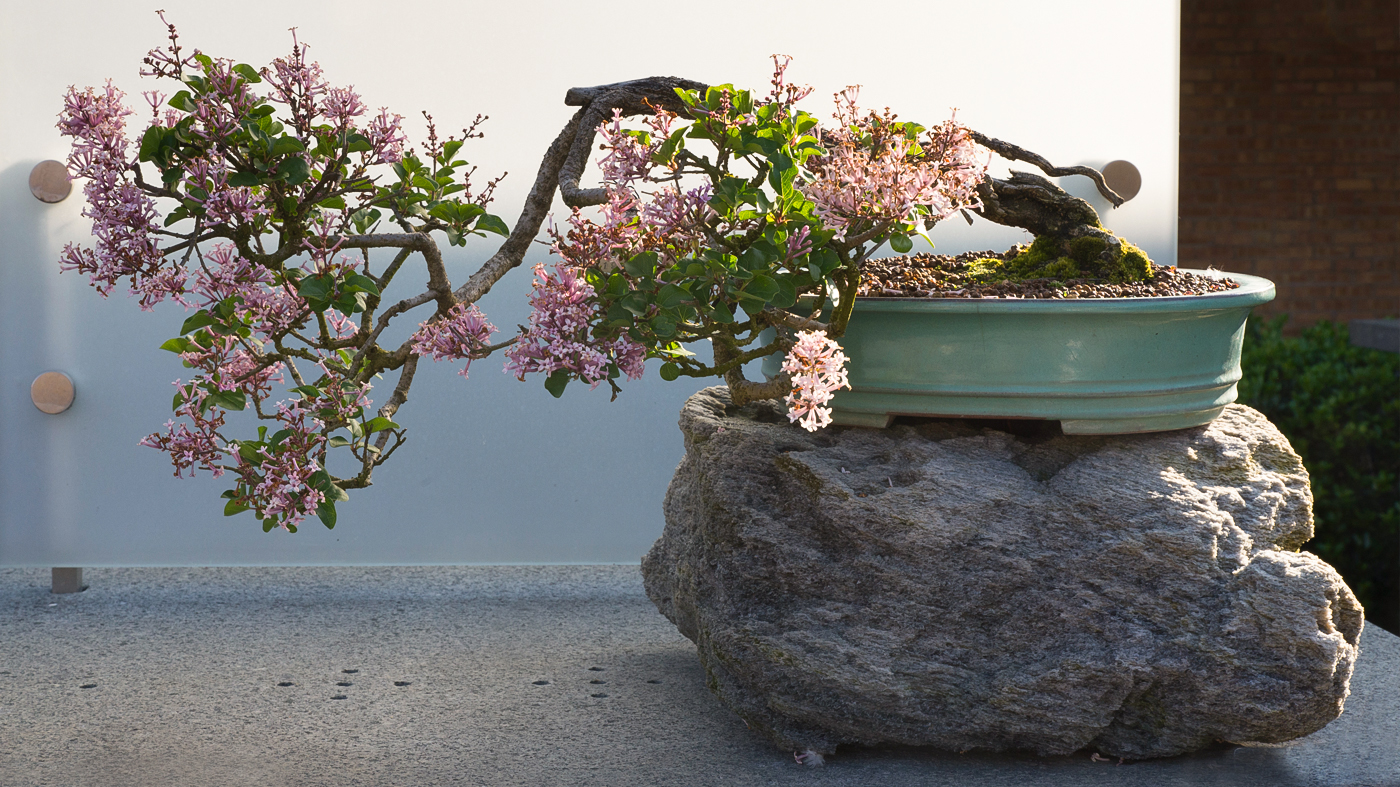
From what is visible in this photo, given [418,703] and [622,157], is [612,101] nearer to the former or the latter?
[622,157]

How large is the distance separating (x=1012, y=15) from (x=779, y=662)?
6.13 feet

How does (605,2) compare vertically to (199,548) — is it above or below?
above

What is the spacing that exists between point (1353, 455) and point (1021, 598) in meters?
2.15

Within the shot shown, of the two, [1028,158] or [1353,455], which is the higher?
[1028,158]

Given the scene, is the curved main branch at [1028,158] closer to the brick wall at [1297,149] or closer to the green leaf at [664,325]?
the green leaf at [664,325]

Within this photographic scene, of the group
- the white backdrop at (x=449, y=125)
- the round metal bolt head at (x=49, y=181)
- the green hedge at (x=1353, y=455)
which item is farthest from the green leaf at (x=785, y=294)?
the green hedge at (x=1353, y=455)

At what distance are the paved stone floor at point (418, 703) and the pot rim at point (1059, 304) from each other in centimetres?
69

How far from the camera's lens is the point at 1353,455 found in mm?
3312

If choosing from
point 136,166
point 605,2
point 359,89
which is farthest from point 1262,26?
point 136,166

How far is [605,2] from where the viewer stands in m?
2.85

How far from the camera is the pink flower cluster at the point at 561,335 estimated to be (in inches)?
54.4

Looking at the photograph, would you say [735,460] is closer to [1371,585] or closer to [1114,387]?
[1114,387]

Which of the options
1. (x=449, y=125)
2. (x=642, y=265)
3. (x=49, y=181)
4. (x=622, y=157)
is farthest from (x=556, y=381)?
(x=49, y=181)

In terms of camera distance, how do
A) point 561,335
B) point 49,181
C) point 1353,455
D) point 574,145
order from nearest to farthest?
point 561,335 < point 574,145 < point 49,181 < point 1353,455
